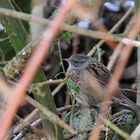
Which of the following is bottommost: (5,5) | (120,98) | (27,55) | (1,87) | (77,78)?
(120,98)

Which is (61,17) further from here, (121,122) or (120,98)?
(120,98)

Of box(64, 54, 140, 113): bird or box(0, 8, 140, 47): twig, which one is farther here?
box(64, 54, 140, 113): bird

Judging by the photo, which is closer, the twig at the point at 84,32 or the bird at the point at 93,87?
the twig at the point at 84,32

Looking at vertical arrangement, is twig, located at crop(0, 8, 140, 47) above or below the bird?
above

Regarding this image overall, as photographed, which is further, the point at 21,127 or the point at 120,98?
the point at 120,98

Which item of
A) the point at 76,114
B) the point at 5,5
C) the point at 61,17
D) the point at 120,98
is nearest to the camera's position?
the point at 61,17

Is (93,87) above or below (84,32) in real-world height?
below

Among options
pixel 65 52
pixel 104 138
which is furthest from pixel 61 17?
pixel 65 52

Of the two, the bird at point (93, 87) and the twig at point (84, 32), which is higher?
the twig at point (84, 32)

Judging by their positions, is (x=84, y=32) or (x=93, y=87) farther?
(x=93, y=87)

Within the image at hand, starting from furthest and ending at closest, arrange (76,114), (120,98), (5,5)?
(120,98), (76,114), (5,5)

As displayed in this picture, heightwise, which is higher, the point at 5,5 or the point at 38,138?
the point at 5,5
